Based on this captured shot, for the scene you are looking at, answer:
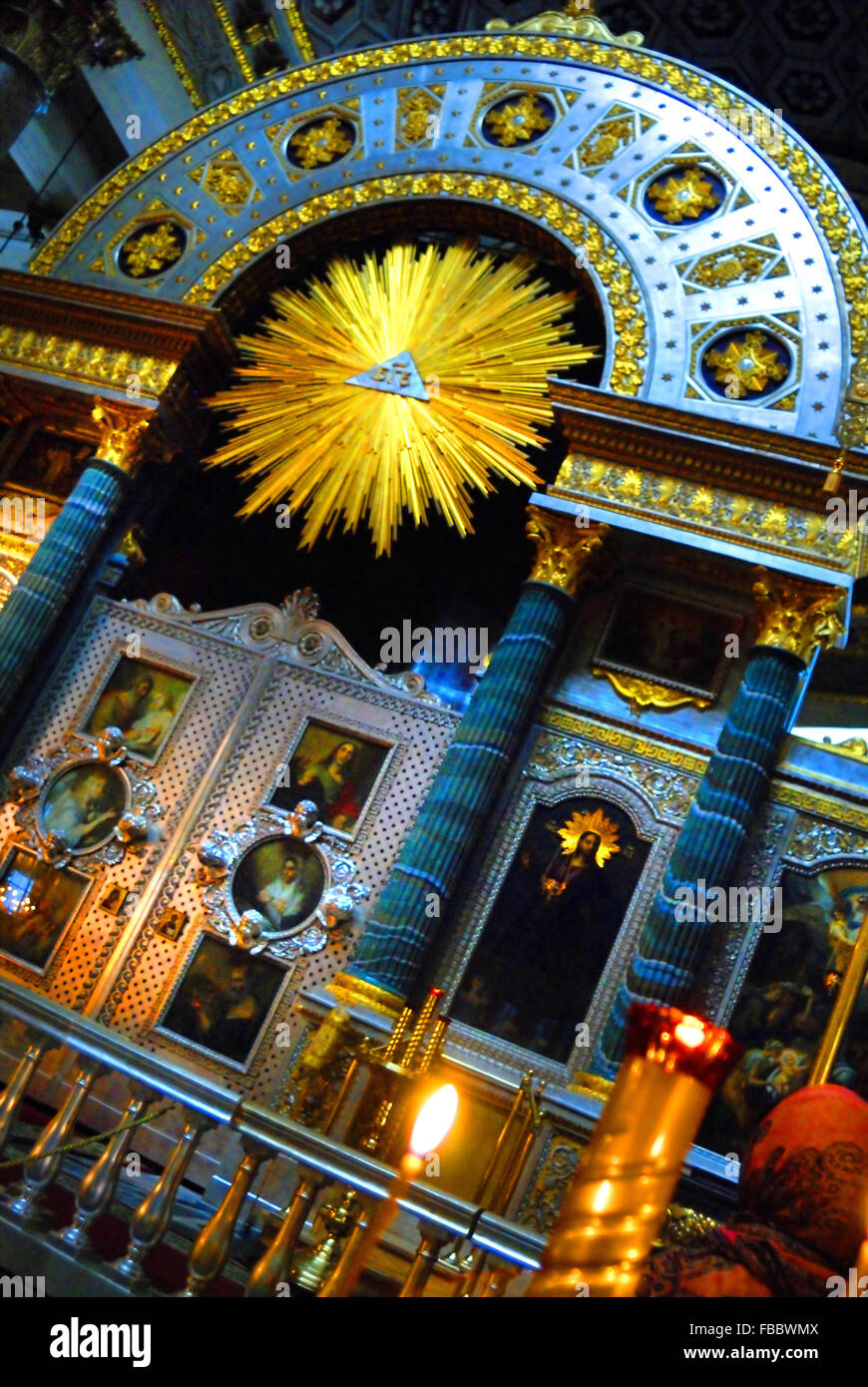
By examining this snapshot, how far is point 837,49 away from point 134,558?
30.0 ft

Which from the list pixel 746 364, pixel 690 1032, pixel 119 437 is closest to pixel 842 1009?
pixel 746 364

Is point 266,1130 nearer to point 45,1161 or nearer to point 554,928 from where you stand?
point 45,1161

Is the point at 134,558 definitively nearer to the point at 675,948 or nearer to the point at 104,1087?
the point at 104,1087

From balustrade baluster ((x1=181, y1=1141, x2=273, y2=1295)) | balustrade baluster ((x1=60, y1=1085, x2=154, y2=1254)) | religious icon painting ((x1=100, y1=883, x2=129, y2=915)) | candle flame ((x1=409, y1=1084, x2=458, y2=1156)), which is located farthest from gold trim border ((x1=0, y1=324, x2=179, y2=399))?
candle flame ((x1=409, y1=1084, x2=458, y2=1156))

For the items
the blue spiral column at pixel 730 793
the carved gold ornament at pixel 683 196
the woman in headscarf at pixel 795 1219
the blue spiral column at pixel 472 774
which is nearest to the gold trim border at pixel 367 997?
the blue spiral column at pixel 472 774

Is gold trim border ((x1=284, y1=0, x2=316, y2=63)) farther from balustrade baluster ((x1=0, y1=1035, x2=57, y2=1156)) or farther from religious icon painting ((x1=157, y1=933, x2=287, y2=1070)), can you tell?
balustrade baluster ((x1=0, y1=1035, x2=57, y2=1156))

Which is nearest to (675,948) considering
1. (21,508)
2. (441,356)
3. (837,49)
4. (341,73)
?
(441,356)

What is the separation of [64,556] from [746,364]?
584cm

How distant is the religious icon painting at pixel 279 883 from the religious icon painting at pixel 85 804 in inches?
48.4

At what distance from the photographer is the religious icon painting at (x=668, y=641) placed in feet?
29.5

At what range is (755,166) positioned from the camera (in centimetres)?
970

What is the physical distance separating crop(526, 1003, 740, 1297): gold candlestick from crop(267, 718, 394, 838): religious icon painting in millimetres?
6654

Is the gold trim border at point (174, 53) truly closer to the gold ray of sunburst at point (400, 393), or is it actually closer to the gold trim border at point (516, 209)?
the gold trim border at point (516, 209)

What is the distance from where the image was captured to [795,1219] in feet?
10.2
